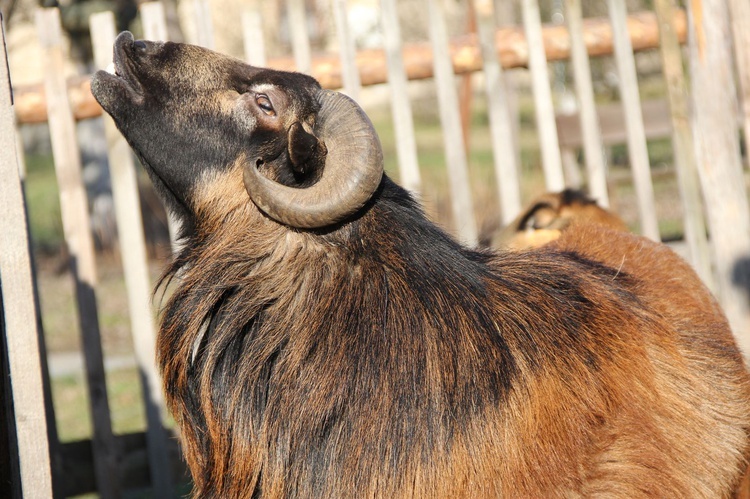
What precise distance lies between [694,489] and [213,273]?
1.94 meters

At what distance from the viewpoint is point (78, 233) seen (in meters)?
5.05

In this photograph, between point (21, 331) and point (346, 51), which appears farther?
point (346, 51)

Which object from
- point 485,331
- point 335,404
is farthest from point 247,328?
point 485,331

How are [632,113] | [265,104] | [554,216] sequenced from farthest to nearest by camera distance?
[632,113] → [554,216] → [265,104]

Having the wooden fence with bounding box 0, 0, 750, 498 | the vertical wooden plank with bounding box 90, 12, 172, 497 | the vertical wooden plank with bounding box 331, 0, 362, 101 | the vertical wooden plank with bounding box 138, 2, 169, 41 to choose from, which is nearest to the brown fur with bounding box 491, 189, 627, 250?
the wooden fence with bounding box 0, 0, 750, 498

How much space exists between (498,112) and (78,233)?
2753 mm

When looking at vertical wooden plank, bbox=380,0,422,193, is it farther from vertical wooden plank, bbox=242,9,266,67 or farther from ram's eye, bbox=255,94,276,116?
ram's eye, bbox=255,94,276,116

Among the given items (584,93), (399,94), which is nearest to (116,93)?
(399,94)

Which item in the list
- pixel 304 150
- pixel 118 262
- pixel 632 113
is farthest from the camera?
pixel 118 262

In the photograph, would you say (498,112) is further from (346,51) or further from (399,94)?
(346,51)

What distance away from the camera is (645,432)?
121 inches

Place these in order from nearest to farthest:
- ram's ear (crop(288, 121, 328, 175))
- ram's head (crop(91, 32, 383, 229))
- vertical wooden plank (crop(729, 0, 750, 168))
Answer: ram's ear (crop(288, 121, 328, 175)) < ram's head (crop(91, 32, 383, 229)) < vertical wooden plank (crop(729, 0, 750, 168))

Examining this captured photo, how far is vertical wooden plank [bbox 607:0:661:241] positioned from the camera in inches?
229

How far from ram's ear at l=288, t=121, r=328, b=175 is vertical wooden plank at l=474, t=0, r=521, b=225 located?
2697 millimetres
